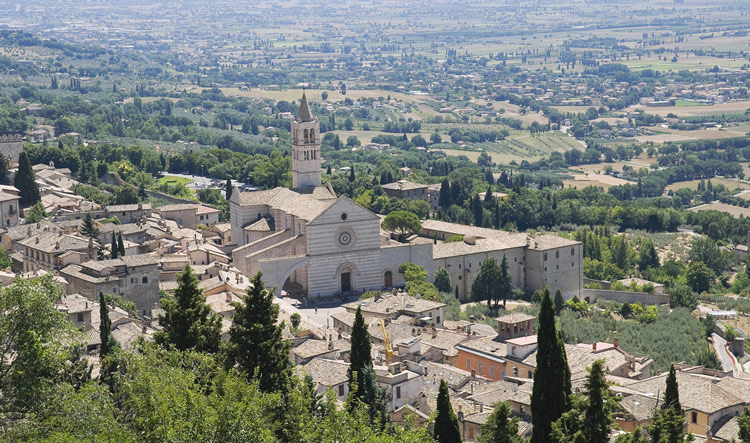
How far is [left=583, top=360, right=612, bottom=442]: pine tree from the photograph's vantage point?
979 inches

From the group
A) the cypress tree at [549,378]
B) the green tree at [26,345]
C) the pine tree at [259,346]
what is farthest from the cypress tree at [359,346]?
the green tree at [26,345]

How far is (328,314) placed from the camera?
50.6 m

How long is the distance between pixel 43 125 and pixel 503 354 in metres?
88.0

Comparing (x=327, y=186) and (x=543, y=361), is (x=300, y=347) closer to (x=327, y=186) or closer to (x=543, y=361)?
(x=543, y=361)

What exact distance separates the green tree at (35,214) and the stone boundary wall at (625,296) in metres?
25.5

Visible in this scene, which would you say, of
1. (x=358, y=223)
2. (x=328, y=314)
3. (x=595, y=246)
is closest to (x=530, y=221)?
(x=595, y=246)

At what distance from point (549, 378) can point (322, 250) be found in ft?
89.9

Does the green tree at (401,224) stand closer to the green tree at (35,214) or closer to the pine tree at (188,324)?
the green tree at (35,214)

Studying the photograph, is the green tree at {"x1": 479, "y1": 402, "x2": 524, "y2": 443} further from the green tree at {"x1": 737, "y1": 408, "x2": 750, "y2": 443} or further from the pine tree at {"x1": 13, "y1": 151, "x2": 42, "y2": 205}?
the pine tree at {"x1": 13, "y1": 151, "x2": 42, "y2": 205}

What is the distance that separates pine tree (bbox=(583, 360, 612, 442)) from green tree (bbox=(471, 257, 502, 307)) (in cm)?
3094

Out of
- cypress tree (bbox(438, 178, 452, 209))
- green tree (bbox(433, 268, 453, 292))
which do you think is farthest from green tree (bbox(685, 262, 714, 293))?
green tree (bbox(433, 268, 453, 292))

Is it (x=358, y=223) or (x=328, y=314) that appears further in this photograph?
(x=358, y=223)

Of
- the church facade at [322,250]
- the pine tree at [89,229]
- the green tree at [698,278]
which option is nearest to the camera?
the church facade at [322,250]

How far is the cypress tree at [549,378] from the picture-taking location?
2761cm
